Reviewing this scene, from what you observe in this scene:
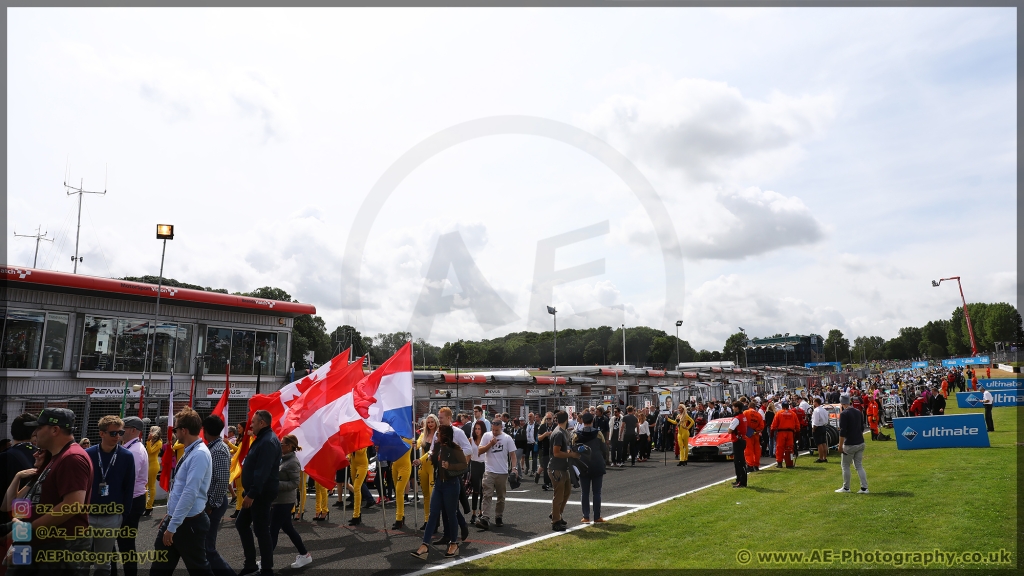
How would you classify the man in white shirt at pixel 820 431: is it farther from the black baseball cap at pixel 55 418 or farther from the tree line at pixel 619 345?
the tree line at pixel 619 345

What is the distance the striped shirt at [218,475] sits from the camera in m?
6.88

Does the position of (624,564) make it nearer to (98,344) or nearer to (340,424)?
(340,424)

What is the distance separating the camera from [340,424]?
10266 millimetres

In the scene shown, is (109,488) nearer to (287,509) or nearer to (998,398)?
(287,509)

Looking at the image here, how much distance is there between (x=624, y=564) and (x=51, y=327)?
22492mm

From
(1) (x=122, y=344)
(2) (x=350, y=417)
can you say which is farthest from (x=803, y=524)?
(1) (x=122, y=344)

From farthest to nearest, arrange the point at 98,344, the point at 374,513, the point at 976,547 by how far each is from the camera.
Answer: the point at 98,344, the point at 374,513, the point at 976,547

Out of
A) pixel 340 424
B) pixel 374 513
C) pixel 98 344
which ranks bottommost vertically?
pixel 374 513

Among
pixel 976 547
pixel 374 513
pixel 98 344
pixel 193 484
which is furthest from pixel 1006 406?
pixel 98 344

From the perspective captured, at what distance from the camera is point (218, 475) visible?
6.95m

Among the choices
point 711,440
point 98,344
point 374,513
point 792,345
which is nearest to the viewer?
point 374,513

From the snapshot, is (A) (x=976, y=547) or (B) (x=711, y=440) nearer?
(A) (x=976, y=547)

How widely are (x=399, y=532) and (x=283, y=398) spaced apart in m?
3.45

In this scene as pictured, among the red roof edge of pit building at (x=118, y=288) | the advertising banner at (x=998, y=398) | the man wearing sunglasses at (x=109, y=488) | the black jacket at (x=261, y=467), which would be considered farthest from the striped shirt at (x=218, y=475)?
the advertising banner at (x=998, y=398)
